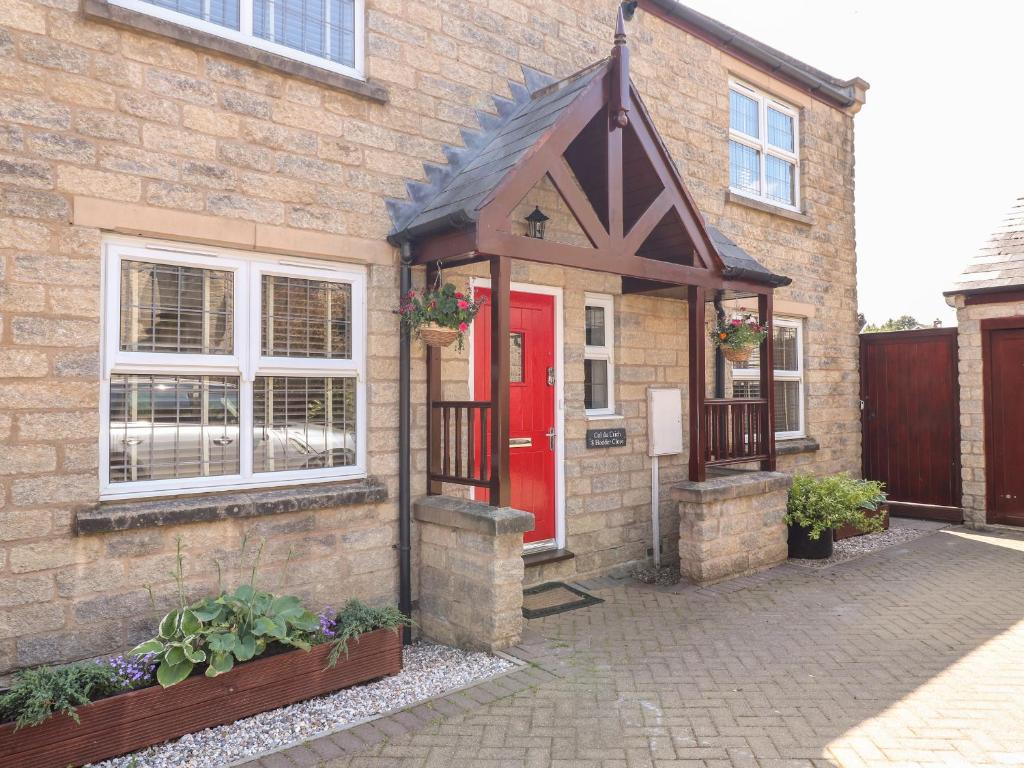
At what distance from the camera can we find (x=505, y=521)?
447cm

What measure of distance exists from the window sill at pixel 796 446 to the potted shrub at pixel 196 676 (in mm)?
5816

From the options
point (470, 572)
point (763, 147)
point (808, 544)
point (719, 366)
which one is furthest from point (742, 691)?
point (763, 147)

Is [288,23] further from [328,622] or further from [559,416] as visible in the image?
[328,622]

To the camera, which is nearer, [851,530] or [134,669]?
[134,669]

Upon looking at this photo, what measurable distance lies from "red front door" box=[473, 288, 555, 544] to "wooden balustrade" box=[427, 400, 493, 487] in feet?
1.75

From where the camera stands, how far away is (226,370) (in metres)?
4.46

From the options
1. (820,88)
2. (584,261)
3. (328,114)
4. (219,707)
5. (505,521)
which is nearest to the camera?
(219,707)

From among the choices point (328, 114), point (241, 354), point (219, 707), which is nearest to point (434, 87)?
point (328, 114)

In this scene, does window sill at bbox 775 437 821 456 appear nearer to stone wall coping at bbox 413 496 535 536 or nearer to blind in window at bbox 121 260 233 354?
stone wall coping at bbox 413 496 535 536

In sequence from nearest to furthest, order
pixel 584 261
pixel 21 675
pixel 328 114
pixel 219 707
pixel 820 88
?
pixel 21 675 → pixel 219 707 → pixel 328 114 → pixel 584 261 → pixel 820 88

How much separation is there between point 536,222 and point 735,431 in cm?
297

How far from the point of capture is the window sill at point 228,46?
3969 millimetres

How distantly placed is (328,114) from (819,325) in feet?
23.5

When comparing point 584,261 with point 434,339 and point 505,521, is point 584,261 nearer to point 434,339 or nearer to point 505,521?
point 434,339
